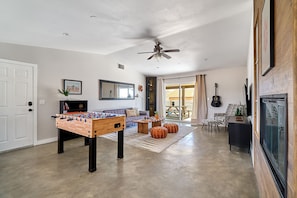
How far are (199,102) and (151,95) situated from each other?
106 inches

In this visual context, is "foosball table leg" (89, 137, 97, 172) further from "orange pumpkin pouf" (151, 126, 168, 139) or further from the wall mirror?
the wall mirror

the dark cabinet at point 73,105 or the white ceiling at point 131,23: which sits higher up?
the white ceiling at point 131,23

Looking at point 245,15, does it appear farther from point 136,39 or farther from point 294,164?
point 294,164

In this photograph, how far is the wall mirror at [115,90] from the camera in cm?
571

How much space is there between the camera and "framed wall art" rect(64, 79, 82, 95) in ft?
14.8

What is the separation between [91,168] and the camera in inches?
97.8

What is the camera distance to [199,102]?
6.86m

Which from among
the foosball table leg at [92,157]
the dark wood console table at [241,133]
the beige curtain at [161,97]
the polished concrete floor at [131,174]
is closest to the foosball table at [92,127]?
the foosball table leg at [92,157]

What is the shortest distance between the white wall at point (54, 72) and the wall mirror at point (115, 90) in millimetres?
206

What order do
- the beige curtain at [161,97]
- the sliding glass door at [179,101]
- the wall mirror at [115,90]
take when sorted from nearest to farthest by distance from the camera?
the wall mirror at [115,90], the sliding glass door at [179,101], the beige curtain at [161,97]

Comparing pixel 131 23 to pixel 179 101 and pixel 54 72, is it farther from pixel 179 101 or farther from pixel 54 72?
pixel 179 101

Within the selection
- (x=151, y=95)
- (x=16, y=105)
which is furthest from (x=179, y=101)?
(x=16, y=105)

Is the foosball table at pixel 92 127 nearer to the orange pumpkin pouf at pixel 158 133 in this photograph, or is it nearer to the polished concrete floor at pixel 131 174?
the polished concrete floor at pixel 131 174

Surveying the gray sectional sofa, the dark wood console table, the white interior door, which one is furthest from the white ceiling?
the gray sectional sofa
